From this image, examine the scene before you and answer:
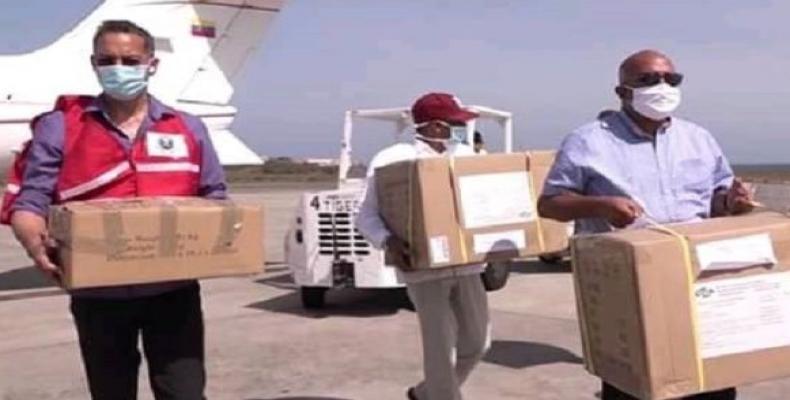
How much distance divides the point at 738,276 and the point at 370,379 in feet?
11.0

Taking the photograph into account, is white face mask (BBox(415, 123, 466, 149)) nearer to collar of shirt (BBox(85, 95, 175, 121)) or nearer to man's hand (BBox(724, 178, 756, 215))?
man's hand (BBox(724, 178, 756, 215))

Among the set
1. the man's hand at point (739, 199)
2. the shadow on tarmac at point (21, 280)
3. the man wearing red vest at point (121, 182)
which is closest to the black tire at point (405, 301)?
the shadow on tarmac at point (21, 280)

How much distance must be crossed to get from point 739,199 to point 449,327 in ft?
5.02

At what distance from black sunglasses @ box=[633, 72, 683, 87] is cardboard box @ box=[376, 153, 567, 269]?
1.12 m

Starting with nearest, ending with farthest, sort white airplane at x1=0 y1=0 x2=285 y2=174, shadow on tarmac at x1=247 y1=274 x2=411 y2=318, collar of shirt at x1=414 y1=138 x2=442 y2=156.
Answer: collar of shirt at x1=414 y1=138 x2=442 y2=156
shadow on tarmac at x1=247 y1=274 x2=411 y2=318
white airplane at x1=0 y1=0 x2=285 y2=174

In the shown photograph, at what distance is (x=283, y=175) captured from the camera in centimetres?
6372

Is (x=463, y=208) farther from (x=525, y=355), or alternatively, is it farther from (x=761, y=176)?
(x=761, y=176)

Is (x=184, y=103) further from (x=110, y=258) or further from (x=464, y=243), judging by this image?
(x=110, y=258)

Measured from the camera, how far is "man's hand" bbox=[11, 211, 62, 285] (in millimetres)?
2941

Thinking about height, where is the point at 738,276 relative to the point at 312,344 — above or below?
above

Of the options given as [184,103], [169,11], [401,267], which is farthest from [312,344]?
[169,11]

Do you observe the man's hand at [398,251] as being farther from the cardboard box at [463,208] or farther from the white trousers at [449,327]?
the white trousers at [449,327]

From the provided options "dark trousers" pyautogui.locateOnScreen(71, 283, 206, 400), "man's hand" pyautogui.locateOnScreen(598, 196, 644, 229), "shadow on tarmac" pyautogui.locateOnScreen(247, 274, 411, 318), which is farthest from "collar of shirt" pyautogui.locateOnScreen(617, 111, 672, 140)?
"shadow on tarmac" pyautogui.locateOnScreen(247, 274, 411, 318)

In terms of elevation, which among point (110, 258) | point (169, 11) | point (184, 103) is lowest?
point (110, 258)
